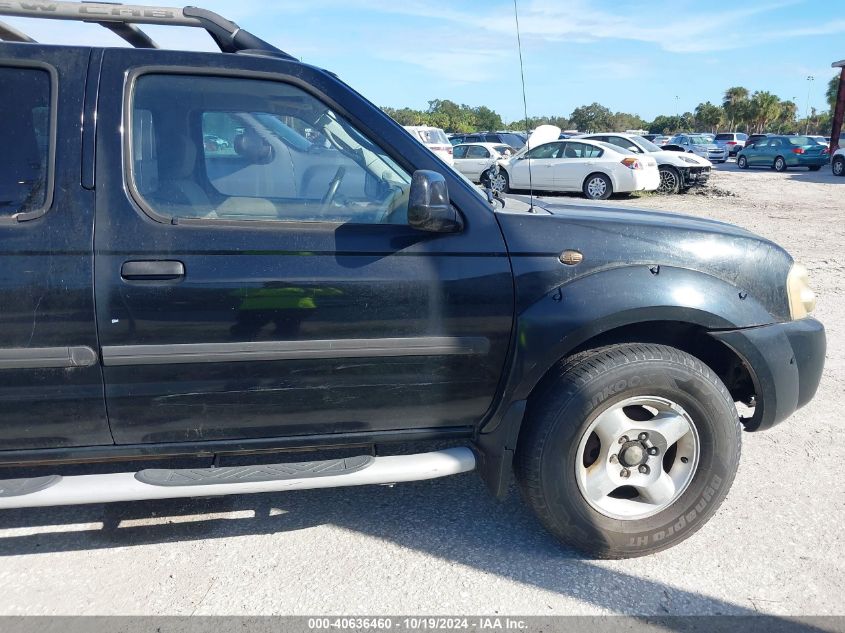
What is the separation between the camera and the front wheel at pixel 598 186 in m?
15.9

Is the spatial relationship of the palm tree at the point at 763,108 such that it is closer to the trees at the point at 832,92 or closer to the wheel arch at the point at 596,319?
the trees at the point at 832,92

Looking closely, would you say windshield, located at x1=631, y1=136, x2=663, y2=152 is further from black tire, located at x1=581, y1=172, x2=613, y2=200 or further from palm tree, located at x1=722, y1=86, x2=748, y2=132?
palm tree, located at x1=722, y1=86, x2=748, y2=132

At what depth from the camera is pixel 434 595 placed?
2.56 meters

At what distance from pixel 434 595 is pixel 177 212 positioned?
5.68 ft

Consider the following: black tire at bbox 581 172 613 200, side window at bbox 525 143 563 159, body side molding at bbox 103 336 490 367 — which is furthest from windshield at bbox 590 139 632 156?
body side molding at bbox 103 336 490 367

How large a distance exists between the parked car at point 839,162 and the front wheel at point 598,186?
1352 cm

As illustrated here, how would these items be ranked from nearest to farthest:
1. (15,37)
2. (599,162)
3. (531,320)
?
1. (531,320)
2. (15,37)
3. (599,162)

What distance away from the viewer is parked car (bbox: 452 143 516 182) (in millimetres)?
19703

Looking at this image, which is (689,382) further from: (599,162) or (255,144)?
(599,162)

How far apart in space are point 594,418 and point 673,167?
16.6m

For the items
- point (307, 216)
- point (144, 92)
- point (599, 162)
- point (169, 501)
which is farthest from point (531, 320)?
point (599, 162)

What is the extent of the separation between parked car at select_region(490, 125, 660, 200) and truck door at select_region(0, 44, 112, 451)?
1388 centimetres

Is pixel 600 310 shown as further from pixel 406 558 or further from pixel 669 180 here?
pixel 669 180

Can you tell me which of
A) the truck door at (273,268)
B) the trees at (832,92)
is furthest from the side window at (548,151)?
the trees at (832,92)
